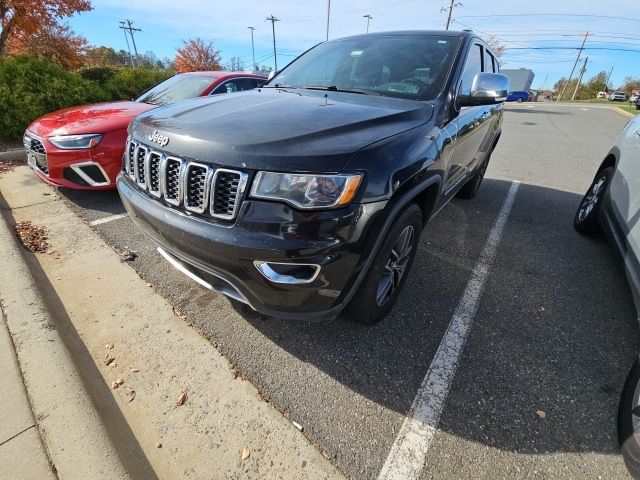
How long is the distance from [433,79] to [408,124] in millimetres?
693

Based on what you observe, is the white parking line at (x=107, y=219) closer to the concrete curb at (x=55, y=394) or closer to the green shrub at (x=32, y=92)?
the concrete curb at (x=55, y=394)

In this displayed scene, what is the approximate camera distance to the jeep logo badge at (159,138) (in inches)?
70.8

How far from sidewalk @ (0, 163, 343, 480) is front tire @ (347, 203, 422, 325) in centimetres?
73

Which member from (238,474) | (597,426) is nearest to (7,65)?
(238,474)

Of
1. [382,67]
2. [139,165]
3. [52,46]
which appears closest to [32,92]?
[139,165]

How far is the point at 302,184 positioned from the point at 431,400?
4.36 feet

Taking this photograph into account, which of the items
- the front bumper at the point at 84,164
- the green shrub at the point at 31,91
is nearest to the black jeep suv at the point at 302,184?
the front bumper at the point at 84,164

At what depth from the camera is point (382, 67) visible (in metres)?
2.63

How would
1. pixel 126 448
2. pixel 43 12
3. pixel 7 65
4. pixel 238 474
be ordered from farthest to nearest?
pixel 43 12 → pixel 7 65 → pixel 126 448 → pixel 238 474

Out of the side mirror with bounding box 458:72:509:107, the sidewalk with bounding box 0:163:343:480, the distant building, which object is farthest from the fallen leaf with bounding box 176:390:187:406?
the distant building

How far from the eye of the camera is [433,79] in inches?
93.8

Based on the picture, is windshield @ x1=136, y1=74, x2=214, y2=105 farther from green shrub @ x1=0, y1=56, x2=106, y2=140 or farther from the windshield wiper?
green shrub @ x1=0, y1=56, x2=106, y2=140

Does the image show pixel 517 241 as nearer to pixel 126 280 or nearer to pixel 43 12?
pixel 126 280

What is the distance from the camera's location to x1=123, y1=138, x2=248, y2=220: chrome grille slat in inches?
61.9
